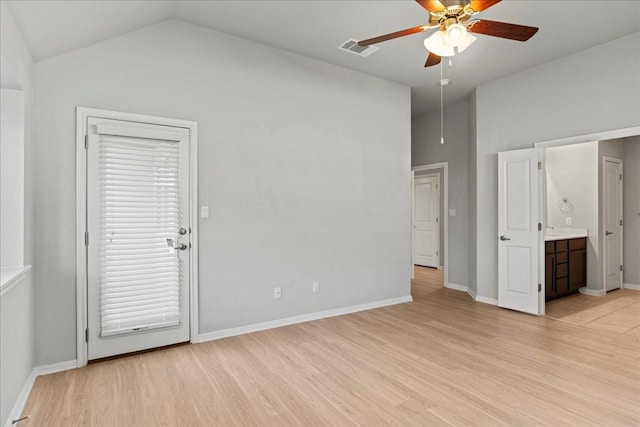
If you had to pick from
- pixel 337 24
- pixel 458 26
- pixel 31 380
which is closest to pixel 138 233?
pixel 31 380

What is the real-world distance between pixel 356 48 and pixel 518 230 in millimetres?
2984

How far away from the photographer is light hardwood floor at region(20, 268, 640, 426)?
224 cm

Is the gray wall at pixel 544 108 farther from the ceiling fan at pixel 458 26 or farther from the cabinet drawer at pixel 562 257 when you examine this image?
the ceiling fan at pixel 458 26

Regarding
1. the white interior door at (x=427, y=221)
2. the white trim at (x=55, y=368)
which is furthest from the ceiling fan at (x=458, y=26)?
the white interior door at (x=427, y=221)

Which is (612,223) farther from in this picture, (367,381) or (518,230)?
(367,381)

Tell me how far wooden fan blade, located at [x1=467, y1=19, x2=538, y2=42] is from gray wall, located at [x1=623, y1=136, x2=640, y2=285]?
5.18 metres

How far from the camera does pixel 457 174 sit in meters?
5.95

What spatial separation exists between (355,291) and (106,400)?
9.59 feet

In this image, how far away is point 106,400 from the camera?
8.02 ft

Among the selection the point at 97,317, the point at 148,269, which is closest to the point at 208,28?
the point at 148,269

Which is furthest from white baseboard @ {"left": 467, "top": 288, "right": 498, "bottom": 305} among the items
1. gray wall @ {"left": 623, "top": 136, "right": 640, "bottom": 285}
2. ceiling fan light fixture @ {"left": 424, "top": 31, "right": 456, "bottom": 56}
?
ceiling fan light fixture @ {"left": 424, "top": 31, "right": 456, "bottom": 56}

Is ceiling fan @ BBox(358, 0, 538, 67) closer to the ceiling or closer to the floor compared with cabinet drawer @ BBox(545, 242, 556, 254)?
closer to the ceiling

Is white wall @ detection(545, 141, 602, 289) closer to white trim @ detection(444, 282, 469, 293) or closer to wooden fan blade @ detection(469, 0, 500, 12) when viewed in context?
white trim @ detection(444, 282, 469, 293)

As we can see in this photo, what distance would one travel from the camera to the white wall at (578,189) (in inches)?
220
